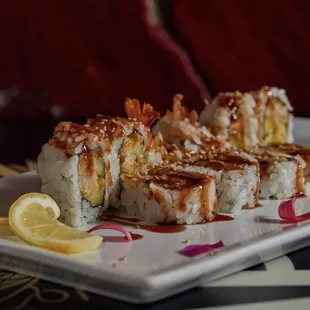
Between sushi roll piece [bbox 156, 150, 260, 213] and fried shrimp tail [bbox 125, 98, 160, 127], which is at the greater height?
fried shrimp tail [bbox 125, 98, 160, 127]

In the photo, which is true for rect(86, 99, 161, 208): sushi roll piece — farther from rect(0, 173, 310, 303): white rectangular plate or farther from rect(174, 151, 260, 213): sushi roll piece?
rect(0, 173, 310, 303): white rectangular plate

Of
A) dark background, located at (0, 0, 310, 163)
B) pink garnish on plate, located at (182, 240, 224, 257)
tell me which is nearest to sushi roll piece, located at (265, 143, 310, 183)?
pink garnish on plate, located at (182, 240, 224, 257)

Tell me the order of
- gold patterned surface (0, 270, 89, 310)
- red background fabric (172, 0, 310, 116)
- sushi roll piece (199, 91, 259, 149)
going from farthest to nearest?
1. red background fabric (172, 0, 310, 116)
2. sushi roll piece (199, 91, 259, 149)
3. gold patterned surface (0, 270, 89, 310)

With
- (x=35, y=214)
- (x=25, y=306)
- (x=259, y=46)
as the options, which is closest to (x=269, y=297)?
(x=25, y=306)

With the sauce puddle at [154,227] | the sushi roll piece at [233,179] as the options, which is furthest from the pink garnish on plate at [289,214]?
the sauce puddle at [154,227]

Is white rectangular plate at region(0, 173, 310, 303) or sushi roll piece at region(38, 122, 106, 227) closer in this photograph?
white rectangular plate at region(0, 173, 310, 303)

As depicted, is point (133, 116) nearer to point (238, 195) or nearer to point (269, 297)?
point (238, 195)

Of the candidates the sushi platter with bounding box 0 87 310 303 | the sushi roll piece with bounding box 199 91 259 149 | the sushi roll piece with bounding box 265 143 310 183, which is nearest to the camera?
the sushi platter with bounding box 0 87 310 303
